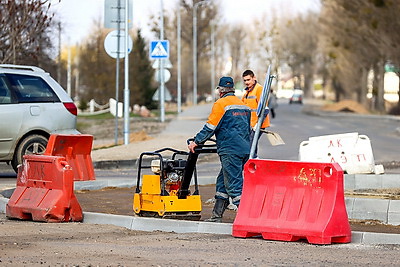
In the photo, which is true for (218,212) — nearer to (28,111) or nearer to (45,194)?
(45,194)

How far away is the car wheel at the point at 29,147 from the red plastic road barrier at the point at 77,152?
1301mm

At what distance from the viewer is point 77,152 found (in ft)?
53.6

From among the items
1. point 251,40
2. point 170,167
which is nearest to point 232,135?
point 170,167

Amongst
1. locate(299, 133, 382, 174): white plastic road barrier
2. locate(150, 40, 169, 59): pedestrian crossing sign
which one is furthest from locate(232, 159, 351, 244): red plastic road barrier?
locate(150, 40, 169, 59): pedestrian crossing sign

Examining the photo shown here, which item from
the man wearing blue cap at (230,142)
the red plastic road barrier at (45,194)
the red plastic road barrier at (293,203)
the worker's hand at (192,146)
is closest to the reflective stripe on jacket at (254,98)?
the man wearing blue cap at (230,142)

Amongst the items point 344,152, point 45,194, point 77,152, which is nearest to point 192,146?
point 45,194

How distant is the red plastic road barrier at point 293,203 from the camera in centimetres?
980

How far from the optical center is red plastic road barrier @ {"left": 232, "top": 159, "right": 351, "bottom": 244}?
32.2 ft

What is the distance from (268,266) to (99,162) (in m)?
13.1

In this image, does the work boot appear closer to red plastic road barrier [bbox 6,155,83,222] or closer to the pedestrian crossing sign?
red plastic road barrier [bbox 6,155,83,222]

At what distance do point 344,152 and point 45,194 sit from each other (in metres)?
7.04

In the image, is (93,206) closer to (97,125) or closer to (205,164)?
(205,164)

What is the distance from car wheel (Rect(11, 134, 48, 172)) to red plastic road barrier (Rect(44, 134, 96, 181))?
4.27 feet

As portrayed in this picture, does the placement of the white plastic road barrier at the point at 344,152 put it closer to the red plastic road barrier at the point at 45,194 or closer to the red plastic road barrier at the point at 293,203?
the red plastic road barrier at the point at 45,194
